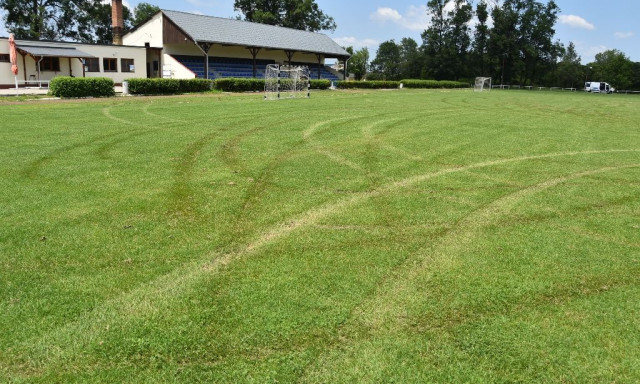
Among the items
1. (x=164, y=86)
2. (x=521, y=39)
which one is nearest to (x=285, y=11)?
(x=521, y=39)

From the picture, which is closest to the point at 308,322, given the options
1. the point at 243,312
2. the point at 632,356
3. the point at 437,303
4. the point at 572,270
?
the point at 243,312

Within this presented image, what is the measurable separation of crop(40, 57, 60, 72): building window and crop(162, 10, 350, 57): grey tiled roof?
979 centimetres

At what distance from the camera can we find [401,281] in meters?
4.24

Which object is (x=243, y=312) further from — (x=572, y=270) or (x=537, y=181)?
(x=537, y=181)

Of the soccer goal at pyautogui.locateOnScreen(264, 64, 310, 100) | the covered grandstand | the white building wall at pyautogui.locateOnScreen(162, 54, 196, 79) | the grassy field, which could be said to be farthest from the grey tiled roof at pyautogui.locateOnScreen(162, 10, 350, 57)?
the grassy field

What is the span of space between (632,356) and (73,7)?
6623cm

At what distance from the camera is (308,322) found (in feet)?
11.5

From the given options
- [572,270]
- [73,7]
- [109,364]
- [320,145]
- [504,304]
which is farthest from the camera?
[73,7]

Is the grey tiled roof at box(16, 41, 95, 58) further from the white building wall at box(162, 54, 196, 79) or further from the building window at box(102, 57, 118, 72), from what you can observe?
the white building wall at box(162, 54, 196, 79)

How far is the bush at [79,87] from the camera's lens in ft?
76.0

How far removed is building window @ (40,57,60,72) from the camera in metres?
33.8

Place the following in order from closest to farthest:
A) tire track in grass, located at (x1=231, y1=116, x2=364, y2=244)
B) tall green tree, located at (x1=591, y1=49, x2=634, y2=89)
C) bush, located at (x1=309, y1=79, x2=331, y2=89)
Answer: tire track in grass, located at (x1=231, y1=116, x2=364, y2=244), bush, located at (x1=309, y1=79, x2=331, y2=89), tall green tree, located at (x1=591, y1=49, x2=634, y2=89)

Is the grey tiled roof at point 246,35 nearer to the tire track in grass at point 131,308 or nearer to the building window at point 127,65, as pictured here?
the building window at point 127,65

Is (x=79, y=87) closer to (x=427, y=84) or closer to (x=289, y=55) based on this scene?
(x=289, y=55)
